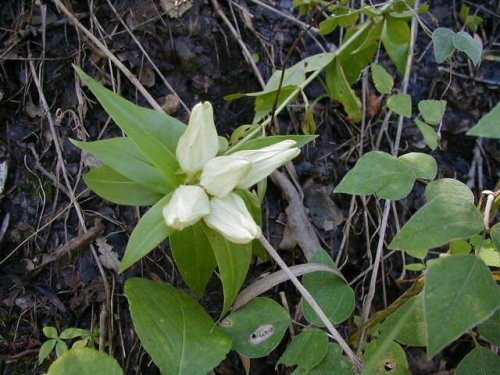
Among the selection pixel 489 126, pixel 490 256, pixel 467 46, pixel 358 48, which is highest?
pixel 489 126

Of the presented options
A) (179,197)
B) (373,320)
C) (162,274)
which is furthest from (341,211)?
(179,197)

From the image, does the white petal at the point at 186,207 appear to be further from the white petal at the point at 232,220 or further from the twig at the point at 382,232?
the twig at the point at 382,232

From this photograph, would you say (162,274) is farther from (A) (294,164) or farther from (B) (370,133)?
(B) (370,133)

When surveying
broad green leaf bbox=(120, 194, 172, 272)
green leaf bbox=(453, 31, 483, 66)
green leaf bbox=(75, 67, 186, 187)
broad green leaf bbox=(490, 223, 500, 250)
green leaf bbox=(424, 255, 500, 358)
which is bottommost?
broad green leaf bbox=(490, 223, 500, 250)

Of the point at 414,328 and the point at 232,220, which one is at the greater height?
the point at 232,220

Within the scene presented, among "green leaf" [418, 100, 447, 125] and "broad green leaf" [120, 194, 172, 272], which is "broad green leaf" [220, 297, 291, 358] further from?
"green leaf" [418, 100, 447, 125]

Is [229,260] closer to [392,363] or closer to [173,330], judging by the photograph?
[173,330]

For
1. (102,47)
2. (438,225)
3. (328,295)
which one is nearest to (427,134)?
(328,295)

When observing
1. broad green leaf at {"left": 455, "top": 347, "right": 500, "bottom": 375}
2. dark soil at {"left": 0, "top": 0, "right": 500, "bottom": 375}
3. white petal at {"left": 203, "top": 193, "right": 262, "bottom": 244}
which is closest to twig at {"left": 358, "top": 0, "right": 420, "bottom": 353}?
dark soil at {"left": 0, "top": 0, "right": 500, "bottom": 375}
